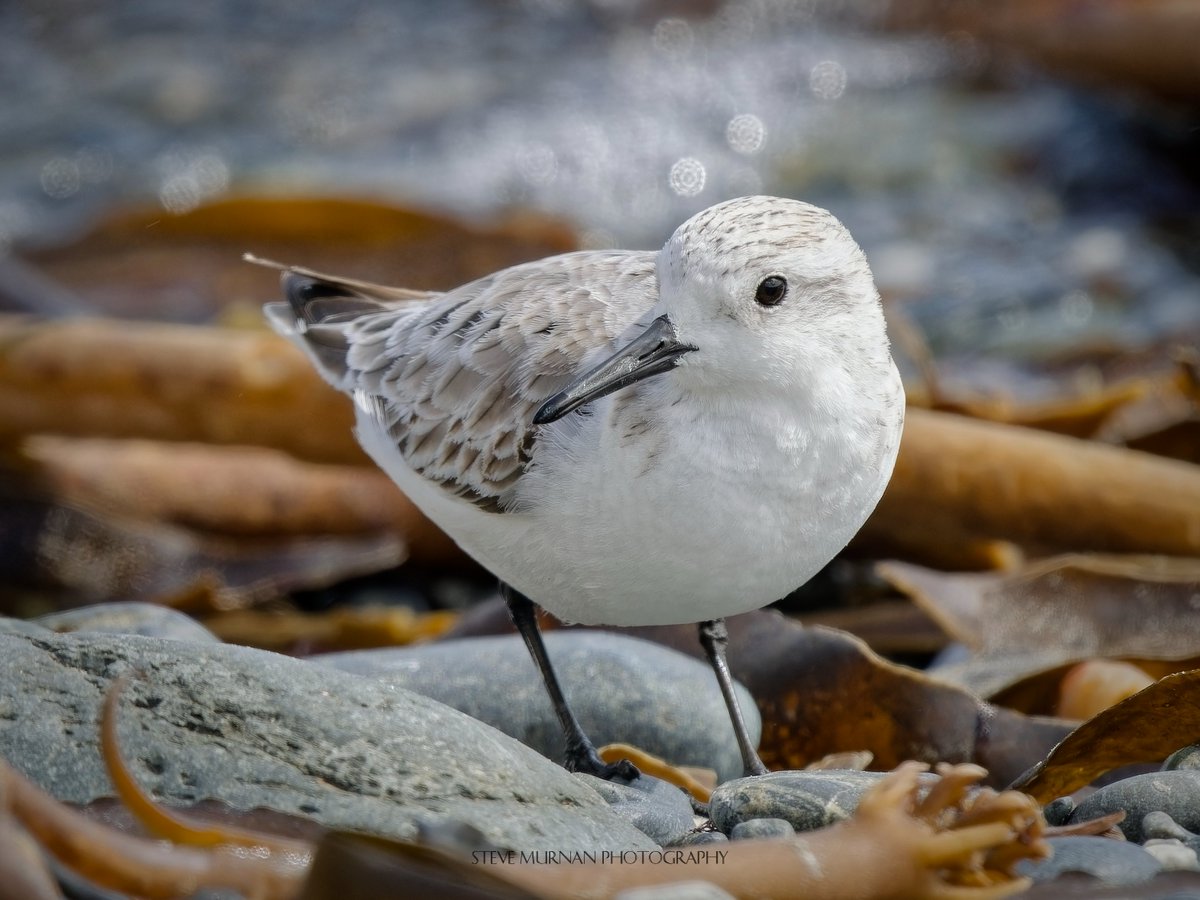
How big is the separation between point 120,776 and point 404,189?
8.59 metres

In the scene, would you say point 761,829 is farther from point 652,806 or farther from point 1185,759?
point 1185,759

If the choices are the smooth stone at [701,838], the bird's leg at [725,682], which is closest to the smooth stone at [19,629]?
the smooth stone at [701,838]

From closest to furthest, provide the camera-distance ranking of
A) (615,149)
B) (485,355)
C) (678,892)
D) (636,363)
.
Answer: (678,892) → (636,363) → (485,355) → (615,149)

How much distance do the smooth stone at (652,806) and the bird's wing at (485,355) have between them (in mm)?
790

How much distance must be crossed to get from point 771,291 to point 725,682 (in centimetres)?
116

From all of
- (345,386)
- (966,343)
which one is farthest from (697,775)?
(966,343)

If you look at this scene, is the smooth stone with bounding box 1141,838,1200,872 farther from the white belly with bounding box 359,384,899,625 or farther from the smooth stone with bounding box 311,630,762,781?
the smooth stone with bounding box 311,630,762,781

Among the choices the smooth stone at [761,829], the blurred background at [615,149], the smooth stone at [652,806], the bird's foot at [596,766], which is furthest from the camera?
the blurred background at [615,149]

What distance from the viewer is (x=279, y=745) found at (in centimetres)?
298

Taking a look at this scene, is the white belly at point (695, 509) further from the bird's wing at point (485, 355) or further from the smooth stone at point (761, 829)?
the smooth stone at point (761, 829)

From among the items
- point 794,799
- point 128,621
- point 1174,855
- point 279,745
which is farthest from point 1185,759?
point 128,621

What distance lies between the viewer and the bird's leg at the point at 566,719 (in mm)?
3766

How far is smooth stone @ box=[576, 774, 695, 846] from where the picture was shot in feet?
10.9

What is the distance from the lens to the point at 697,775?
3.98 metres
